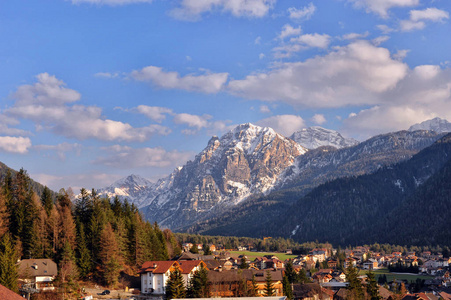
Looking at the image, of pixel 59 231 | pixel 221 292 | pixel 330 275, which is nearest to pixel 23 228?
pixel 59 231

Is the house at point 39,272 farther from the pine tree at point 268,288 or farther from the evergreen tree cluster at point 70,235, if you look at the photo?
the pine tree at point 268,288

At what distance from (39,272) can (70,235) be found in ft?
38.3

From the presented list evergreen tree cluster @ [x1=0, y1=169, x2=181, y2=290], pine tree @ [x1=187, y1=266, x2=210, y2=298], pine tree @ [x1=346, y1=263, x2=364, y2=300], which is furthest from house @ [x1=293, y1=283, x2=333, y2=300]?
evergreen tree cluster @ [x1=0, y1=169, x2=181, y2=290]

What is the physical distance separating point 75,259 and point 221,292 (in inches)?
1105

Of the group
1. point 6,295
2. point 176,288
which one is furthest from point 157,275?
point 6,295

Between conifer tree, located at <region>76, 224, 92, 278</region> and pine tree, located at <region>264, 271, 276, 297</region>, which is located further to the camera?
conifer tree, located at <region>76, 224, 92, 278</region>

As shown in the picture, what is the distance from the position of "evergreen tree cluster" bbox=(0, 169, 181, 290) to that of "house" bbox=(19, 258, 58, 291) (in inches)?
59.6

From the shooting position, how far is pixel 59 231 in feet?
337

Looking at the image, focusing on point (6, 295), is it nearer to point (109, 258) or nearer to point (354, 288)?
point (109, 258)

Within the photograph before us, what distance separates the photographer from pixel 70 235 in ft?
340

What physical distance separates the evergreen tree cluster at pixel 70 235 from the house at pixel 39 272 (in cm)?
151

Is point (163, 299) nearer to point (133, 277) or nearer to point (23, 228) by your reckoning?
point (133, 277)

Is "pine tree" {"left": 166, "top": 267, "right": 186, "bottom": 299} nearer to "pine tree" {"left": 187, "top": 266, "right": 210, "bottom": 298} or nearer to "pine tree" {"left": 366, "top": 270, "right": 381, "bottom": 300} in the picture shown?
"pine tree" {"left": 187, "top": 266, "right": 210, "bottom": 298}

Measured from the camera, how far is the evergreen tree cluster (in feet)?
329
